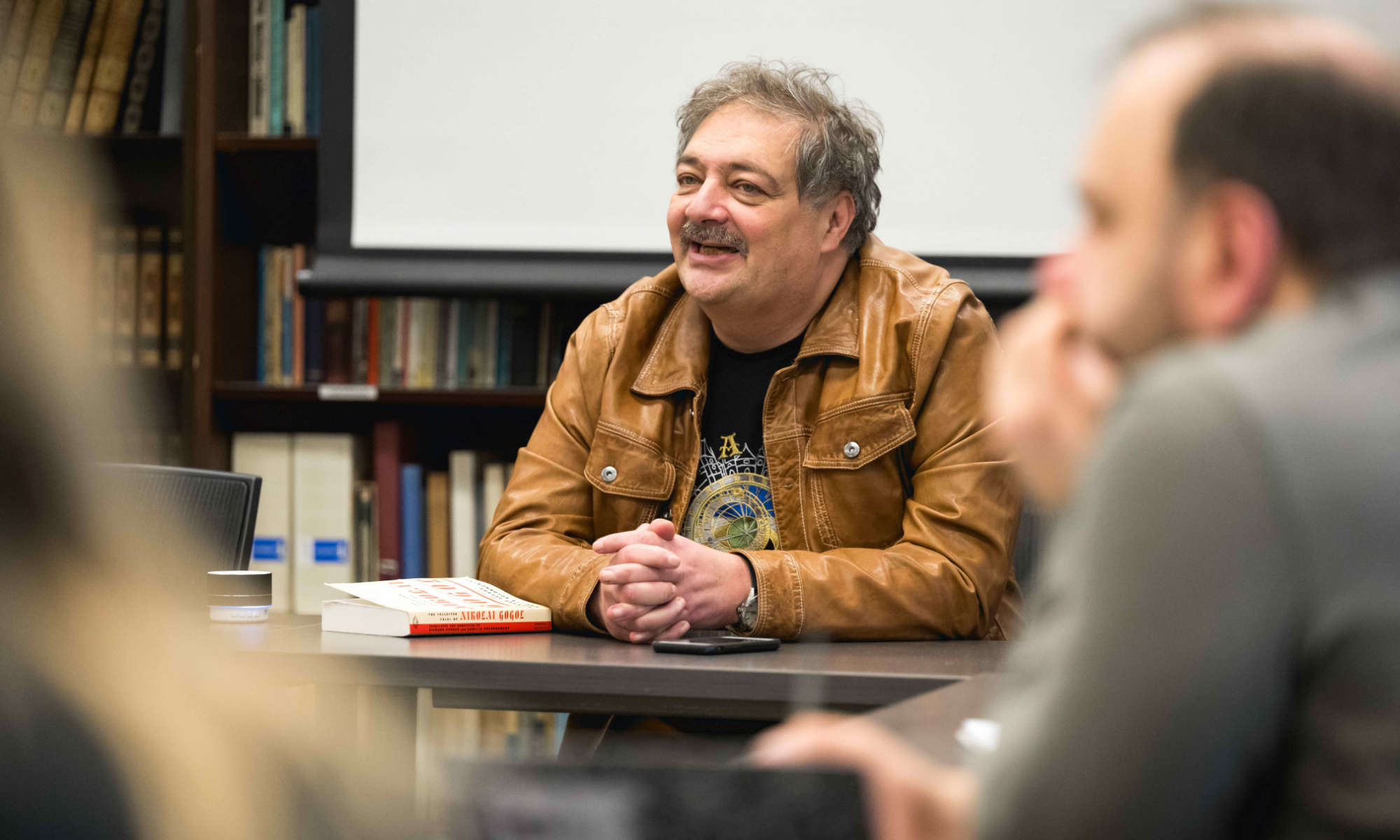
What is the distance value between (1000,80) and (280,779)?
2.69 meters

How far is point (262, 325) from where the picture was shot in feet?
10.1

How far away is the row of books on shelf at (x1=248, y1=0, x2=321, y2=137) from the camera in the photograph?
9.89ft

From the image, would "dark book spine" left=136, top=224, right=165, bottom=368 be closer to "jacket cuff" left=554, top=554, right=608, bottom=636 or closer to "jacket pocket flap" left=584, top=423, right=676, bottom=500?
"jacket pocket flap" left=584, top=423, right=676, bottom=500

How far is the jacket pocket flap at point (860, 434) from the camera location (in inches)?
73.0

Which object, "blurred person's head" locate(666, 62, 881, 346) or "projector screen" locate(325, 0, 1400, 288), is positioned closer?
"blurred person's head" locate(666, 62, 881, 346)

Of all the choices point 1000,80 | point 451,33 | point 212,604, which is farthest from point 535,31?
point 212,604

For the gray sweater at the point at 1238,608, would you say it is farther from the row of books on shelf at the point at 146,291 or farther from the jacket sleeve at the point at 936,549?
the row of books on shelf at the point at 146,291

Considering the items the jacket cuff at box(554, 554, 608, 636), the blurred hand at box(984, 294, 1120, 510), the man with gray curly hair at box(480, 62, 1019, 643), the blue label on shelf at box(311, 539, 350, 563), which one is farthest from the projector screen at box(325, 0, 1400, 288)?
the blurred hand at box(984, 294, 1120, 510)

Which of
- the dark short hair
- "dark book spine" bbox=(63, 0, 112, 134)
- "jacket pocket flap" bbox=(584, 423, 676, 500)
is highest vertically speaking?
"dark book spine" bbox=(63, 0, 112, 134)

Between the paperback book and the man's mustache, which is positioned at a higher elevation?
the man's mustache

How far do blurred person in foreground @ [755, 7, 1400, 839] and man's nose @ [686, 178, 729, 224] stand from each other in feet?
5.05

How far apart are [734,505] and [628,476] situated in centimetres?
17

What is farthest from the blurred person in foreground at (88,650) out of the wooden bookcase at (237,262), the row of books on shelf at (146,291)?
the row of books on shelf at (146,291)

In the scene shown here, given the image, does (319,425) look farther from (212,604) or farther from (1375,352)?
(1375,352)
